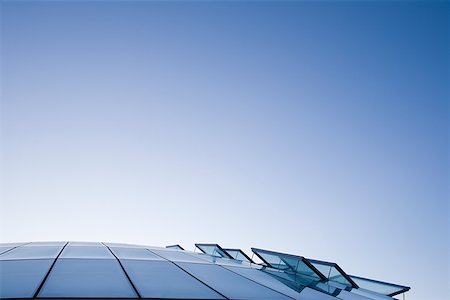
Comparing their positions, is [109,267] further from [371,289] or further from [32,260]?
[371,289]

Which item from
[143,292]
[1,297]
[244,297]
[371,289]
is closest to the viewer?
[1,297]

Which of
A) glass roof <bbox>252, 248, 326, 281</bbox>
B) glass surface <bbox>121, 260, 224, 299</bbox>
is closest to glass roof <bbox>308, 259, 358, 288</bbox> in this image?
glass roof <bbox>252, 248, 326, 281</bbox>

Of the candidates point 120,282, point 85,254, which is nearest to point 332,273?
point 120,282

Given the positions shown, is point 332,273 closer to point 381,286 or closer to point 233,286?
point 381,286

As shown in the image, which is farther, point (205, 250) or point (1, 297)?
point (205, 250)

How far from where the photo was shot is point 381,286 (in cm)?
942

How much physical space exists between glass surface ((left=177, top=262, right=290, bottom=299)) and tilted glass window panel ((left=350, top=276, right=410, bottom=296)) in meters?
5.07

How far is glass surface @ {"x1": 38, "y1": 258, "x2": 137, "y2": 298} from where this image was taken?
4.60m

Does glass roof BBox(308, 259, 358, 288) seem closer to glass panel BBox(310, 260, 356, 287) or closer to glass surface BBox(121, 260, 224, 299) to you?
glass panel BBox(310, 260, 356, 287)

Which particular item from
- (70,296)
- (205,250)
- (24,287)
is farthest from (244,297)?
(205,250)

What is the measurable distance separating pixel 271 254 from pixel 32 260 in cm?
842

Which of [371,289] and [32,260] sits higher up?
[32,260]

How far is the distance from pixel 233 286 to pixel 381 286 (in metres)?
6.33

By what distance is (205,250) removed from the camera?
15.0 m
